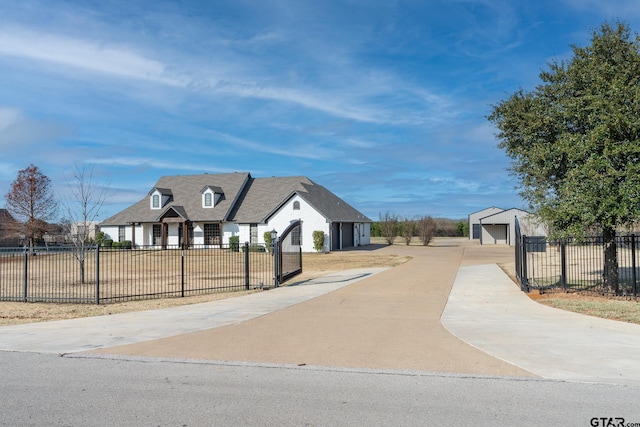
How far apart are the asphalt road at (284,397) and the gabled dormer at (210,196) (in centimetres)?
3935

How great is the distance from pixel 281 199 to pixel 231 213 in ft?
15.4

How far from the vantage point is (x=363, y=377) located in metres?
6.63

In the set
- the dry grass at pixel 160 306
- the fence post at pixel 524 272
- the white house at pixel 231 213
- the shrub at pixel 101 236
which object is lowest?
the dry grass at pixel 160 306

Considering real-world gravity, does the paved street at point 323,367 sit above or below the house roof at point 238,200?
below

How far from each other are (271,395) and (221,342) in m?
3.14

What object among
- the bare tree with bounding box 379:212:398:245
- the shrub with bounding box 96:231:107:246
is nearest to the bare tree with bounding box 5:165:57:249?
the shrub with bounding box 96:231:107:246

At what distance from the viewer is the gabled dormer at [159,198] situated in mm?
47713

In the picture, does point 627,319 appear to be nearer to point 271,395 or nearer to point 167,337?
point 271,395

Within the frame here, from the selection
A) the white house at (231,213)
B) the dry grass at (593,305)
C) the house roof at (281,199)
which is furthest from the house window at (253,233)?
the dry grass at (593,305)

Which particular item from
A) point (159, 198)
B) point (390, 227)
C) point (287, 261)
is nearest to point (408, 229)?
point (390, 227)

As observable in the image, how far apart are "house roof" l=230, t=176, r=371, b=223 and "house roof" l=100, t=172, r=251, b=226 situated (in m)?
1.03

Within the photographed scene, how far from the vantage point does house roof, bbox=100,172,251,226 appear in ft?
149

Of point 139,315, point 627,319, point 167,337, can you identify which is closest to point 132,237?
point 139,315

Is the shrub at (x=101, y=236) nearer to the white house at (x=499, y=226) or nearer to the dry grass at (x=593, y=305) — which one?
the white house at (x=499, y=226)
